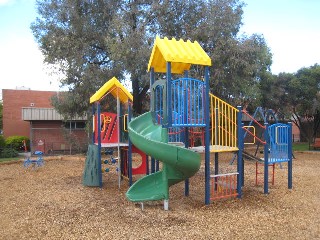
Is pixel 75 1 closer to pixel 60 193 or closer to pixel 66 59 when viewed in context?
pixel 66 59

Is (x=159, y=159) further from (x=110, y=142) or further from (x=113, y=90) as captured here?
(x=110, y=142)

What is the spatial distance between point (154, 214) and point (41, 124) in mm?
20634

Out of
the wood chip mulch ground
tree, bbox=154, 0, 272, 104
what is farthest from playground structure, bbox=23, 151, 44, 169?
tree, bbox=154, 0, 272, 104

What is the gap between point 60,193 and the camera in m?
8.16

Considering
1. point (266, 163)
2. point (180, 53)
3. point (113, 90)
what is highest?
point (180, 53)

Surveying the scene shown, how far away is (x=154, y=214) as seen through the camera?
6.05 metres

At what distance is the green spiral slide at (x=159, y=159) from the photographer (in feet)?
19.3

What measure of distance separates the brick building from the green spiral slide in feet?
44.7

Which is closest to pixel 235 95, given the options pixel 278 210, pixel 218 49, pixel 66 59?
pixel 218 49

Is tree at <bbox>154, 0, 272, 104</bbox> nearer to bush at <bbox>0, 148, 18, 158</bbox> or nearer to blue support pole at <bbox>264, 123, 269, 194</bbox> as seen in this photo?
blue support pole at <bbox>264, 123, 269, 194</bbox>

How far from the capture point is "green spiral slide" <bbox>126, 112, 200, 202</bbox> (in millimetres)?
5871

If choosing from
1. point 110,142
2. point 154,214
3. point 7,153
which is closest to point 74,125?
point 7,153

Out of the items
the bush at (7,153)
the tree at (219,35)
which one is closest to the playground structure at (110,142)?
the tree at (219,35)

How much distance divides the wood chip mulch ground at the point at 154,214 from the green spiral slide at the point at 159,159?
0.32 meters
